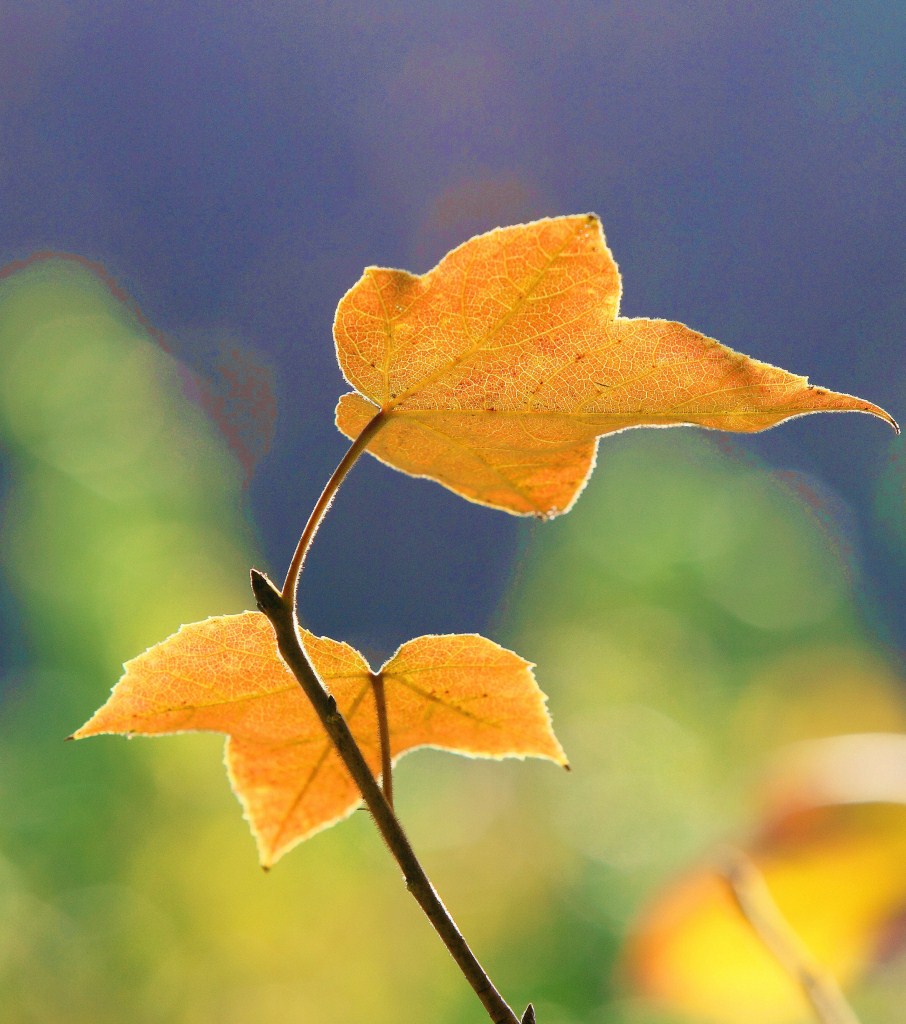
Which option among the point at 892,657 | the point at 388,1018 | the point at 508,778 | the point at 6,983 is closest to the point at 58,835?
the point at 6,983

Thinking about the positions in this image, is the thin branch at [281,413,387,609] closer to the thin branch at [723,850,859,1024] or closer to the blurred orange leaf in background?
the thin branch at [723,850,859,1024]

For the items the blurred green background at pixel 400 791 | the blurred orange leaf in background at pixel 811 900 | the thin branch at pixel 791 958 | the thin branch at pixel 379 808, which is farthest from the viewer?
the blurred green background at pixel 400 791

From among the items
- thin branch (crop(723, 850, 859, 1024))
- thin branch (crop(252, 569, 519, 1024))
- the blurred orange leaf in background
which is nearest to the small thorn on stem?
thin branch (crop(252, 569, 519, 1024))

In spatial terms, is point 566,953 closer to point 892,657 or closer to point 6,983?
point 6,983

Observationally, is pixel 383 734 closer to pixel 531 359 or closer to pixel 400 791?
pixel 531 359

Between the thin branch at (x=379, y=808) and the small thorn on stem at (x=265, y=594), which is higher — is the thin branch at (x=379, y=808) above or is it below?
below

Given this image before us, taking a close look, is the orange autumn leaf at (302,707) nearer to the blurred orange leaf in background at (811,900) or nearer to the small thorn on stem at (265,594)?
the small thorn on stem at (265,594)

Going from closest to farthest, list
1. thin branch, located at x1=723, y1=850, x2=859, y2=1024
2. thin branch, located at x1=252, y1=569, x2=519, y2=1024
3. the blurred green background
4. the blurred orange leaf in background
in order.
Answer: thin branch, located at x1=252, y1=569, x2=519, y2=1024 < thin branch, located at x1=723, y1=850, x2=859, y2=1024 < the blurred orange leaf in background < the blurred green background

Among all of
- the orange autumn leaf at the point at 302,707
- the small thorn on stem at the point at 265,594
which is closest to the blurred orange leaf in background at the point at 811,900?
the orange autumn leaf at the point at 302,707
